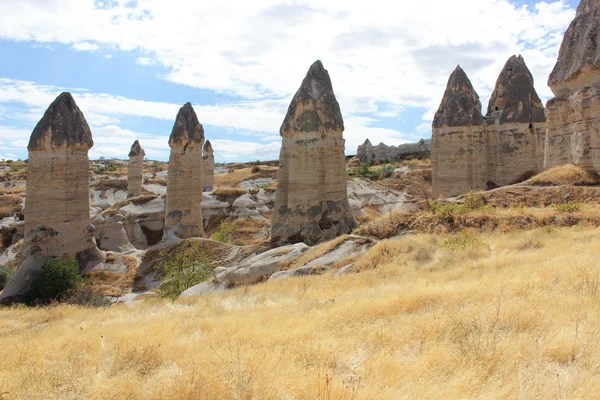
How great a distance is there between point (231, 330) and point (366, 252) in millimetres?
6088

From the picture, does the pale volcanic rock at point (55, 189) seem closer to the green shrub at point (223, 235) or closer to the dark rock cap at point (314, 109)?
the green shrub at point (223, 235)

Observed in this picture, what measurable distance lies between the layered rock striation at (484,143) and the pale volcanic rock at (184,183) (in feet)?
39.6

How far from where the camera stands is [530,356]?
3820mm

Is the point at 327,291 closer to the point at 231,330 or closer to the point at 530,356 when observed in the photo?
the point at 231,330

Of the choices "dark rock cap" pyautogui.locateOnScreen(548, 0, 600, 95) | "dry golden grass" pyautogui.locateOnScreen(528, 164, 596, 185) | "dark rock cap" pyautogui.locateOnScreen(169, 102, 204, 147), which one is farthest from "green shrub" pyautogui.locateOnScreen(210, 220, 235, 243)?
"dark rock cap" pyautogui.locateOnScreen(548, 0, 600, 95)

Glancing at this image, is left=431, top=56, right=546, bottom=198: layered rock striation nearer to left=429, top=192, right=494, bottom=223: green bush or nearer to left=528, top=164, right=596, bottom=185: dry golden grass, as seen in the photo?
left=528, top=164, right=596, bottom=185: dry golden grass

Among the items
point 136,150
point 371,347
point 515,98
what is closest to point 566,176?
point 371,347

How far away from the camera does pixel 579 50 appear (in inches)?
470

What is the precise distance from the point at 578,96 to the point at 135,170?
33754mm

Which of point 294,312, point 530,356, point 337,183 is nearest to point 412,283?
point 294,312

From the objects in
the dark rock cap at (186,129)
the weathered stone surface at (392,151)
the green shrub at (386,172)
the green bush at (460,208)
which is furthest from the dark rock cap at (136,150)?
the green bush at (460,208)

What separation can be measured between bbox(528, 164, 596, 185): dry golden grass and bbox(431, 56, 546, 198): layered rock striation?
8.78 meters

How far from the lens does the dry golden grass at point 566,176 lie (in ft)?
38.5

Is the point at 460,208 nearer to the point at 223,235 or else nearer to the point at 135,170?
the point at 223,235
